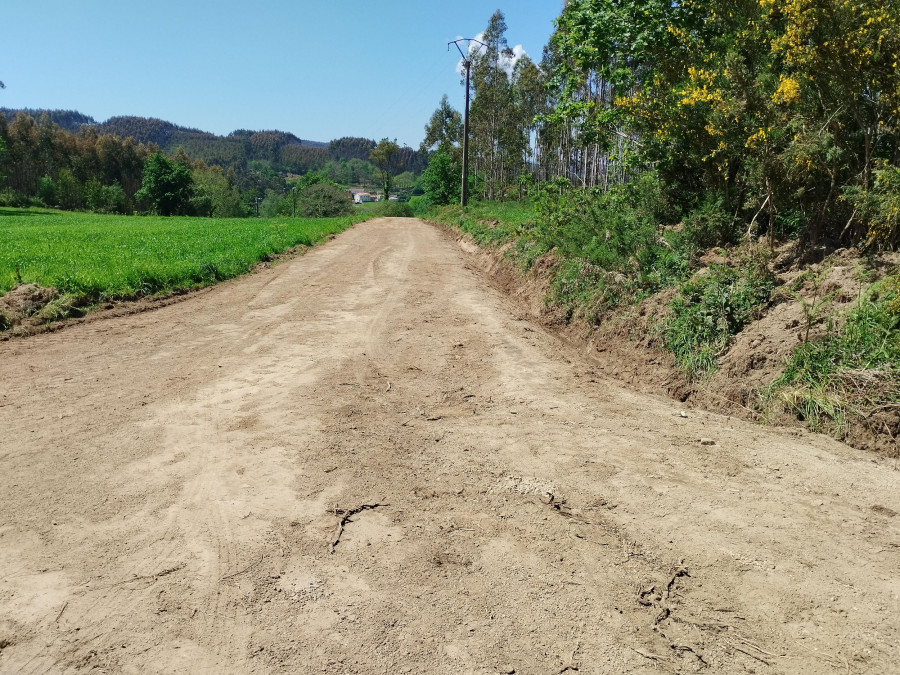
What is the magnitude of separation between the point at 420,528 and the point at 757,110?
7.08 meters

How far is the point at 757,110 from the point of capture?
24.0 ft

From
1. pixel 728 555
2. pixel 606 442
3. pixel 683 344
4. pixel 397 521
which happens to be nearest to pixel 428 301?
pixel 683 344

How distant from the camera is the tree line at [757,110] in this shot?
6.03 metres

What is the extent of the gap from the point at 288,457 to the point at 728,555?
3.25 metres

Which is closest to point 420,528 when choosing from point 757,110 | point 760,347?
point 760,347

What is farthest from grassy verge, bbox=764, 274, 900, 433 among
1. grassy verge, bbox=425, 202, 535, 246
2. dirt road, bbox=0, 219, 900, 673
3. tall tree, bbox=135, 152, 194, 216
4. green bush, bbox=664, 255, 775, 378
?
tall tree, bbox=135, 152, 194, 216

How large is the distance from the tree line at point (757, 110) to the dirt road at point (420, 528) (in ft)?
12.0

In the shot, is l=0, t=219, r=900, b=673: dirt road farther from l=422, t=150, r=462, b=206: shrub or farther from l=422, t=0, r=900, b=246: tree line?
l=422, t=150, r=462, b=206: shrub

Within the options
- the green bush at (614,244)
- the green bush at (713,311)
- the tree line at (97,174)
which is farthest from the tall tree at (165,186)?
the green bush at (713,311)

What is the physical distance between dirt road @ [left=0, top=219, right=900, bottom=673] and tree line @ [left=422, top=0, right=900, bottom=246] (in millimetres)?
3669

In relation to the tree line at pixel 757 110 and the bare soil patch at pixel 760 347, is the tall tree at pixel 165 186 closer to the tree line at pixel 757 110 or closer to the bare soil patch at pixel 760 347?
the tree line at pixel 757 110

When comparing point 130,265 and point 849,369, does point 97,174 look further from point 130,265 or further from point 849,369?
point 849,369

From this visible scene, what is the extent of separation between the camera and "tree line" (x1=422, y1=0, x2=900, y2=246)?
6.03 meters

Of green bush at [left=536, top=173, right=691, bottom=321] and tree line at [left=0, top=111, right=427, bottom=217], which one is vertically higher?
tree line at [left=0, top=111, right=427, bottom=217]
